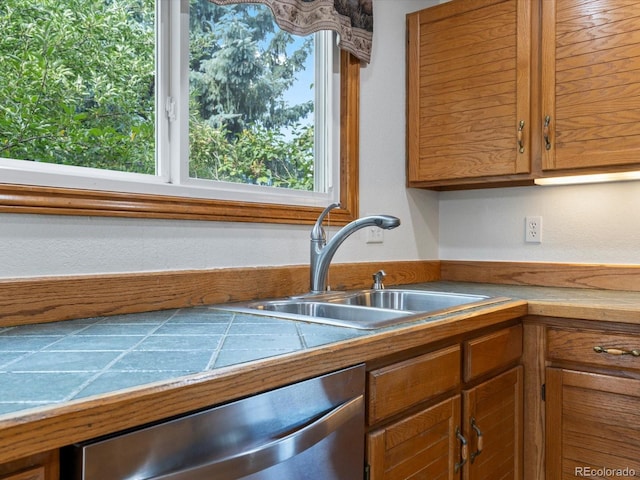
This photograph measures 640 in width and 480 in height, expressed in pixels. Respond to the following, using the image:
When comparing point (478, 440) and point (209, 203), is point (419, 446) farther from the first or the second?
point (209, 203)

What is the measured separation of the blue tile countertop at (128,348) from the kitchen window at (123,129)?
0.98 ft

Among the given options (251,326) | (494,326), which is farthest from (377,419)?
(494,326)

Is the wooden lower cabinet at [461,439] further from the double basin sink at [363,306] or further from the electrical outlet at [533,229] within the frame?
the electrical outlet at [533,229]

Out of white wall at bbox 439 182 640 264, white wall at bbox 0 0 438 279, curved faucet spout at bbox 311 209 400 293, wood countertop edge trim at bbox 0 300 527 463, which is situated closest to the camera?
wood countertop edge trim at bbox 0 300 527 463

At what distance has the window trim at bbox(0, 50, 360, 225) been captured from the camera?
1120 mm

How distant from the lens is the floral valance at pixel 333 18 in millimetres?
1609

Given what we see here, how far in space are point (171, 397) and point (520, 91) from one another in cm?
175

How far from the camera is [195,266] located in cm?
144

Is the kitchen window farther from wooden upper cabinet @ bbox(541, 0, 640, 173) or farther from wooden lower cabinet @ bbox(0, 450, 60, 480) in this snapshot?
wooden upper cabinet @ bbox(541, 0, 640, 173)

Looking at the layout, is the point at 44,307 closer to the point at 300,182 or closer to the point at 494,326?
the point at 300,182

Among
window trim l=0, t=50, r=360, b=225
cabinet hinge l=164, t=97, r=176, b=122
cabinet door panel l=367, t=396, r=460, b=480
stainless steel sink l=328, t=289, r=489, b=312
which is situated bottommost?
cabinet door panel l=367, t=396, r=460, b=480

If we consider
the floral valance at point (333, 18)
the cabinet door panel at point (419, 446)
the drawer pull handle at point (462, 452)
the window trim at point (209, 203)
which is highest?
the floral valance at point (333, 18)

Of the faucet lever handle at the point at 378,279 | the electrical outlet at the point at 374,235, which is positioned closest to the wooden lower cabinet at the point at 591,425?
the faucet lever handle at the point at 378,279

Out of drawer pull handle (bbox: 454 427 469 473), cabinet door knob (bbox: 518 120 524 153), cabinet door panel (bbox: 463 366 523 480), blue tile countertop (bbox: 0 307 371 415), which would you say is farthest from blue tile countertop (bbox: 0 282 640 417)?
cabinet door knob (bbox: 518 120 524 153)
